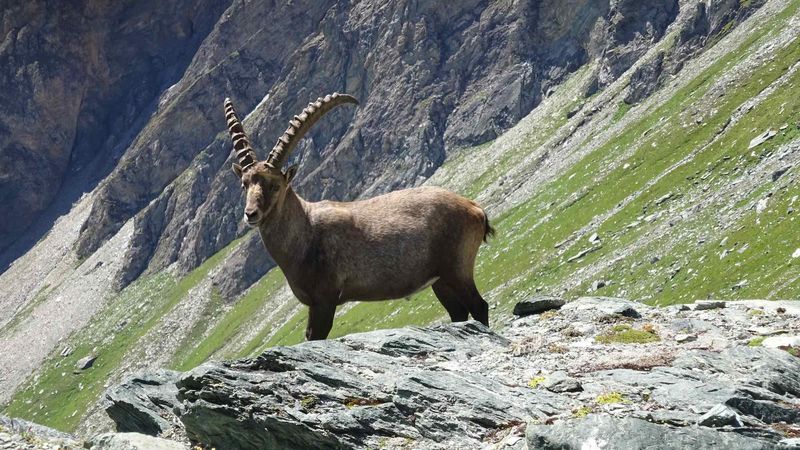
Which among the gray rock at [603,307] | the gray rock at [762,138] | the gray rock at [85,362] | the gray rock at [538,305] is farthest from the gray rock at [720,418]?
the gray rock at [85,362]

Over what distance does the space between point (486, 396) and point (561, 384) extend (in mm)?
1269

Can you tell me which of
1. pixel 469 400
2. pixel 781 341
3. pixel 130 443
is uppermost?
pixel 130 443

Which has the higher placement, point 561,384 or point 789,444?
point 561,384

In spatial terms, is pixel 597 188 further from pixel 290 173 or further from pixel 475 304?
pixel 290 173

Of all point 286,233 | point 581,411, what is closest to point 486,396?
point 581,411

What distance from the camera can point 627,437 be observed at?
1038 centimetres

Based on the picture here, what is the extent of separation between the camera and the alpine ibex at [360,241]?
693 inches

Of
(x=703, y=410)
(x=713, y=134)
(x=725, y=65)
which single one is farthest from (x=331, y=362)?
(x=725, y=65)

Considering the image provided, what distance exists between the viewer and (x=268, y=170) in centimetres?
1792

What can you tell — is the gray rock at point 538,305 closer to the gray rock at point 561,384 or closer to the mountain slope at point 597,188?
the gray rock at point 561,384

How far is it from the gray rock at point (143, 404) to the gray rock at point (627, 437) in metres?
6.89

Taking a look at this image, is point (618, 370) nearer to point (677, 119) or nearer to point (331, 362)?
point (331, 362)

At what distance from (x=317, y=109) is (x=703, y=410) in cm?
1152

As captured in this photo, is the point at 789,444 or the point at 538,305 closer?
the point at 789,444
